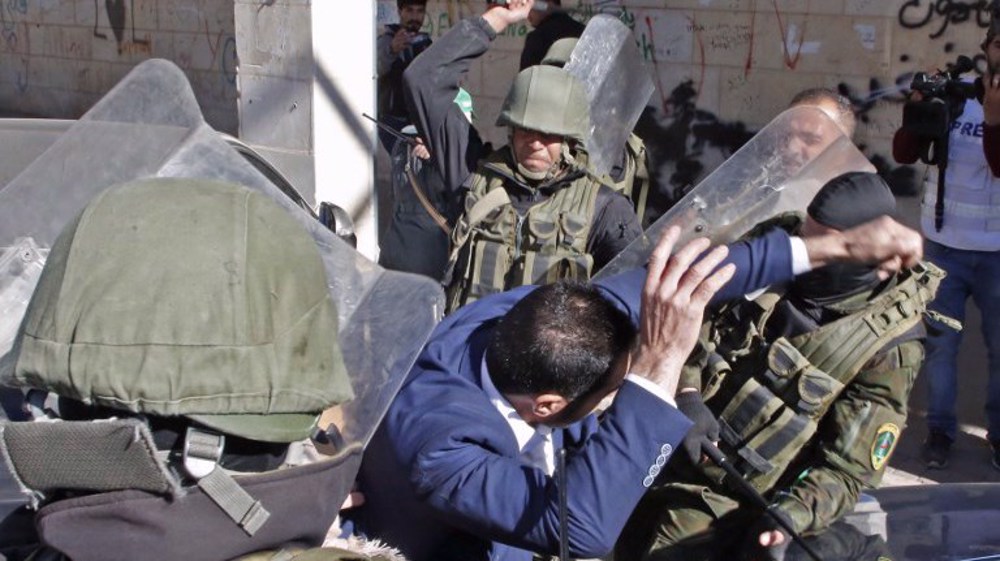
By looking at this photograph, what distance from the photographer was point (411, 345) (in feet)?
6.60

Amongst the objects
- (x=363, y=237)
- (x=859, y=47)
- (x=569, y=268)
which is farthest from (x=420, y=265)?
(x=859, y=47)

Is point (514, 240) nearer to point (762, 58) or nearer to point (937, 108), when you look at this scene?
point (937, 108)

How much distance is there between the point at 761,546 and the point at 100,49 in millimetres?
11415

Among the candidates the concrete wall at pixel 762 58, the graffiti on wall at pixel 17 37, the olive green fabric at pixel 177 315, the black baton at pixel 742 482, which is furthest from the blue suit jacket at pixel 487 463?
the graffiti on wall at pixel 17 37

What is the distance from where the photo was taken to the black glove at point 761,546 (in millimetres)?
2746

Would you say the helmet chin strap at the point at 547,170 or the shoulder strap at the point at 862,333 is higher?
the helmet chin strap at the point at 547,170

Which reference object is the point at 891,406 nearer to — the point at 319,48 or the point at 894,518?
the point at 894,518

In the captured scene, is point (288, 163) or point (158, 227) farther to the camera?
point (288, 163)

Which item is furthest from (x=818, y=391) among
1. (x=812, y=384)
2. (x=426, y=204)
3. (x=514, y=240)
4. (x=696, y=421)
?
(x=426, y=204)

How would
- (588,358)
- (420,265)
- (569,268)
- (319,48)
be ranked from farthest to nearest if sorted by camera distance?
(319,48), (420,265), (569,268), (588,358)

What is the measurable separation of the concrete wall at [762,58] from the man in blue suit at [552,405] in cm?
515

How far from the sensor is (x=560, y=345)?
7.07 feet

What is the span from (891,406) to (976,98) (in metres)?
2.87

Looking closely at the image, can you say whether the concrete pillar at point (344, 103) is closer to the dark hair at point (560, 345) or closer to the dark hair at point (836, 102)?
the dark hair at point (836, 102)
